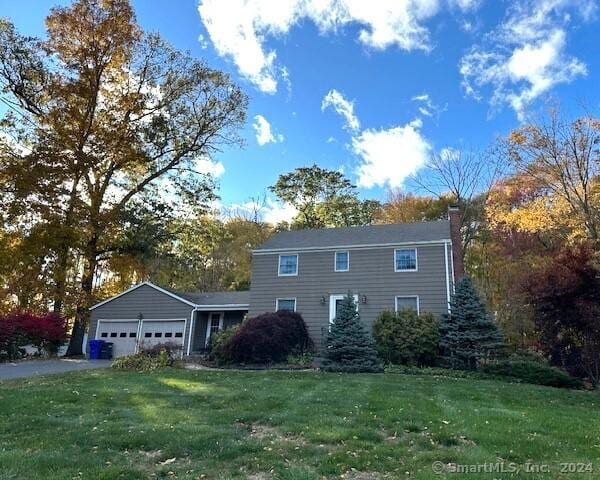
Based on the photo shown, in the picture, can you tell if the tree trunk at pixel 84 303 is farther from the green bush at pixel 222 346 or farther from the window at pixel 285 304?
the window at pixel 285 304

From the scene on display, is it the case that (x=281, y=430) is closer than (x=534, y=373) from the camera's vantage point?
Yes

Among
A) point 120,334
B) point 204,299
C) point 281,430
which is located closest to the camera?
point 281,430

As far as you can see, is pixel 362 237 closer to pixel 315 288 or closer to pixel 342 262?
pixel 342 262

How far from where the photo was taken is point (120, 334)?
2327 cm

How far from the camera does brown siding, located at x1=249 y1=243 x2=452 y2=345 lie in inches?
763

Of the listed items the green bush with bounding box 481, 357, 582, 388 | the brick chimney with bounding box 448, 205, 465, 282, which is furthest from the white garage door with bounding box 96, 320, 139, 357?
the green bush with bounding box 481, 357, 582, 388

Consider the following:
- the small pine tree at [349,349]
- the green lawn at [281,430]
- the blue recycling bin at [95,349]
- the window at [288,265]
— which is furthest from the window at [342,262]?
the blue recycling bin at [95,349]

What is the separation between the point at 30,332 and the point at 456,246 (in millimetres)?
20018

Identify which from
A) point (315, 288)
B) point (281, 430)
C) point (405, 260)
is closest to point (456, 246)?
point (405, 260)

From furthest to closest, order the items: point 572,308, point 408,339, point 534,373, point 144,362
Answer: point 408,339 < point 144,362 < point 534,373 < point 572,308

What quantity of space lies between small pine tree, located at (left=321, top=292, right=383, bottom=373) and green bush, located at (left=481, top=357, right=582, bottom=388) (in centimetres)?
363

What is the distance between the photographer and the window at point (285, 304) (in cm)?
2112

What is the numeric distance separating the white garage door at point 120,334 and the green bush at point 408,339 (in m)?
12.6

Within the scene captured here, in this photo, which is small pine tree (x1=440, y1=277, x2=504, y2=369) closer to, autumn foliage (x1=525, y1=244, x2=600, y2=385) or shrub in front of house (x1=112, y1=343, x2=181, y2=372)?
autumn foliage (x1=525, y1=244, x2=600, y2=385)
